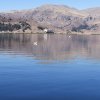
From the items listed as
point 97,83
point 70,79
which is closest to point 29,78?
point 70,79

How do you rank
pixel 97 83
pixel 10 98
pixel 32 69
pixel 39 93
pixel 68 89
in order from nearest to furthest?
pixel 10 98, pixel 39 93, pixel 68 89, pixel 97 83, pixel 32 69

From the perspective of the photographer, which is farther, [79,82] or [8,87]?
[79,82]

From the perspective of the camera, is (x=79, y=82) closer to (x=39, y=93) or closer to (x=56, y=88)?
(x=56, y=88)

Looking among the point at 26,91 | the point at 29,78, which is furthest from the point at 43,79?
the point at 26,91

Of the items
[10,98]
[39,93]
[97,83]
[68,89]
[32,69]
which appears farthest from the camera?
[32,69]

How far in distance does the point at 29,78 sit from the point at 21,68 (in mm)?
8576

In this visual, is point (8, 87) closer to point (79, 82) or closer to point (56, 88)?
point (56, 88)

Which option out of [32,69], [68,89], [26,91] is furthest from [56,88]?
[32,69]

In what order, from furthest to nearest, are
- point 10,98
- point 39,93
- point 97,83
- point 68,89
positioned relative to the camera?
point 97,83 < point 68,89 < point 39,93 < point 10,98

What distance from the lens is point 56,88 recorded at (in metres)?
32.6

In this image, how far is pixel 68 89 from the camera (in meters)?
32.3

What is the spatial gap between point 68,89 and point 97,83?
491cm

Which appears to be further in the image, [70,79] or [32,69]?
[32,69]

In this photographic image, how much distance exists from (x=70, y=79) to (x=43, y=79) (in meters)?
3.02
